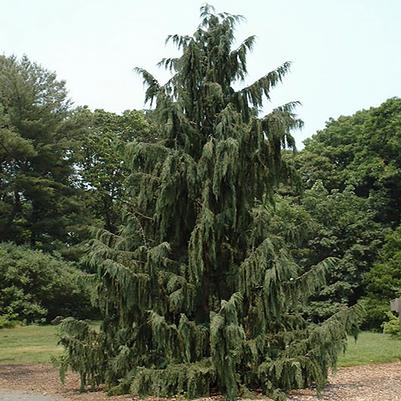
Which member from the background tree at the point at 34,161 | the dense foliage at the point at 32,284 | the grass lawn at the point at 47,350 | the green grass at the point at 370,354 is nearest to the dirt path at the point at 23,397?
the grass lawn at the point at 47,350

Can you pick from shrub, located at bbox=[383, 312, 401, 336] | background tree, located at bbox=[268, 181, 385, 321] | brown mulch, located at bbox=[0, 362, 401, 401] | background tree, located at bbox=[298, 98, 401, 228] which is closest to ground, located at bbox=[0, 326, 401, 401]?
brown mulch, located at bbox=[0, 362, 401, 401]

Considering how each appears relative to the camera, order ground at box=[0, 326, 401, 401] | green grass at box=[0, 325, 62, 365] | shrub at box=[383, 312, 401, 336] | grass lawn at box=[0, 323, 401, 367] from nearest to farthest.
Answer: ground at box=[0, 326, 401, 401] → grass lawn at box=[0, 323, 401, 367] → green grass at box=[0, 325, 62, 365] → shrub at box=[383, 312, 401, 336]

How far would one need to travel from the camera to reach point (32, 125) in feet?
123

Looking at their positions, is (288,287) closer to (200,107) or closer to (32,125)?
(200,107)

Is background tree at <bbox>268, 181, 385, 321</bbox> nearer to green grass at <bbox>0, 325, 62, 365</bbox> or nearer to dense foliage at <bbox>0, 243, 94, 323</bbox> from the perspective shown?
dense foliage at <bbox>0, 243, 94, 323</bbox>

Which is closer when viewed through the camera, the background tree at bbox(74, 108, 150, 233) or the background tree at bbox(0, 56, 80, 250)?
the background tree at bbox(0, 56, 80, 250)

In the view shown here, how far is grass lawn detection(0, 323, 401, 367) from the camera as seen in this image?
15.5m

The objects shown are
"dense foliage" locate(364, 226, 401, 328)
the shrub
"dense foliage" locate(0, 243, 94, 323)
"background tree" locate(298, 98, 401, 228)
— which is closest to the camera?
the shrub

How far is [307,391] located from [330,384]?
970 mm

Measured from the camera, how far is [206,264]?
10742 mm

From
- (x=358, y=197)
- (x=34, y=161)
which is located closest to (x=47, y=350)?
(x=34, y=161)

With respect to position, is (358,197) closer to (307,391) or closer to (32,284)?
(32,284)

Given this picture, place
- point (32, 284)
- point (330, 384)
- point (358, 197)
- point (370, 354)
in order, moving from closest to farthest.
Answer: point (330, 384), point (370, 354), point (32, 284), point (358, 197)

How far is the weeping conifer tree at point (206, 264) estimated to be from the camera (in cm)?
966
